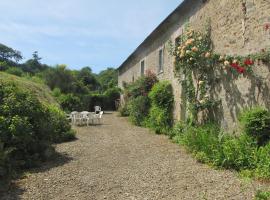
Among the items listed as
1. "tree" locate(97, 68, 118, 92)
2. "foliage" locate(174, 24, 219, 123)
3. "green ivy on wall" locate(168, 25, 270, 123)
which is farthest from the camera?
"tree" locate(97, 68, 118, 92)

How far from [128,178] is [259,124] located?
2891mm

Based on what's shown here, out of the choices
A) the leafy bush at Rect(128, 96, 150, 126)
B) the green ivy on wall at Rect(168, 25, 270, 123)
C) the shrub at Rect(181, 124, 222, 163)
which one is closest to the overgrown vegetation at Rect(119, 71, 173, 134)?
the leafy bush at Rect(128, 96, 150, 126)

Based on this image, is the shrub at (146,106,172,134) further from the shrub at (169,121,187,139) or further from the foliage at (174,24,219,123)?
the foliage at (174,24,219,123)

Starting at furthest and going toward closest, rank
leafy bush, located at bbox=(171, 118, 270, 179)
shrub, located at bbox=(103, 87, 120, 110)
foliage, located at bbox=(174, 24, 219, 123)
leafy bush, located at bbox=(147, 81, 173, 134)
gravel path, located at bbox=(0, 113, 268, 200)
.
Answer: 1. shrub, located at bbox=(103, 87, 120, 110)
2. leafy bush, located at bbox=(147, 81, 173, 134)
3. foliage, located at bbox=(174, 24, 219, 123)
4. leafy bush, located at bbox=(171, 118, 270, 179)
5. gravel path, located at bbox=(0, 113, 268, 200)

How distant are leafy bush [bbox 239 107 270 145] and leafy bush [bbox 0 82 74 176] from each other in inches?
178

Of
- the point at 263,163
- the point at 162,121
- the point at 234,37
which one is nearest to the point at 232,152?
the point at 263,163

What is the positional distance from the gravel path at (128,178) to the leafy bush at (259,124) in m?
1.07

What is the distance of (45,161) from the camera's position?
7.17 m

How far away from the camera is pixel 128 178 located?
5.79 meters

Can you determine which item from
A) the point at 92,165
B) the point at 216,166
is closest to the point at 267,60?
the point at 216,166

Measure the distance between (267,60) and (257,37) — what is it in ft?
2.21

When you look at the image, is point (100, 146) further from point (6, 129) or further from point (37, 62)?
point (37, 62)

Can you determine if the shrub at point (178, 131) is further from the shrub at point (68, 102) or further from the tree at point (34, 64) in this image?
the tree at point (34, 64)

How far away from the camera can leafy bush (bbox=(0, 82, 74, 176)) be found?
6.36m
